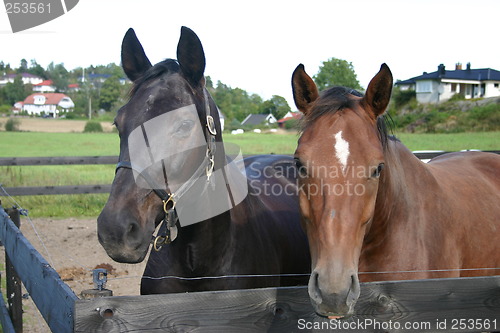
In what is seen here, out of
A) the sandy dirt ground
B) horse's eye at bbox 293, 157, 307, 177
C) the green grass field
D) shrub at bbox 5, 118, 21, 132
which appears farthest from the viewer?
shrub at bbox 5, 118, 21, 132

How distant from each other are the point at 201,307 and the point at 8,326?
229 centimetres

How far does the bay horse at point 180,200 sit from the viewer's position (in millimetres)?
2281

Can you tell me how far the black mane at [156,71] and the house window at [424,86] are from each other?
68.1m

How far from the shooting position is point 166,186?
8.05 feet

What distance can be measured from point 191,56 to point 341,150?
3.36 feet

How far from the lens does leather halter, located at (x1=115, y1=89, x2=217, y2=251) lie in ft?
7.75

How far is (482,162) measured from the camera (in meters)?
4.44

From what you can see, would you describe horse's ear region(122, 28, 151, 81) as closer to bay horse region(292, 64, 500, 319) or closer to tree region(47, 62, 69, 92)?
bay horse region(292, 64, 500, 319)

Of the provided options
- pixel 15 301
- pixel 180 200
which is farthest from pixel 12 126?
pixel 180 200

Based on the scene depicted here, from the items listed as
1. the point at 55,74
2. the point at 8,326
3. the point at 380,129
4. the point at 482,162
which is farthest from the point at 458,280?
the point at 55,74

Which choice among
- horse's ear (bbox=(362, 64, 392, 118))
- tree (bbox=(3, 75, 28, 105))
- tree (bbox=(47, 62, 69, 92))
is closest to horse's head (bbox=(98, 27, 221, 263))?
horse's ear (bbox=(362, 64, 392, 118))

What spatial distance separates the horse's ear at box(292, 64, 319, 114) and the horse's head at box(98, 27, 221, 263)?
1.69 ft

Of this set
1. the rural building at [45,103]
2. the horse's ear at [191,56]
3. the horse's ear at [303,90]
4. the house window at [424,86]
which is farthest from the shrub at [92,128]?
the rural building at [45,103]

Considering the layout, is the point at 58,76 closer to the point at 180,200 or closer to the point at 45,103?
the point at 45,103
